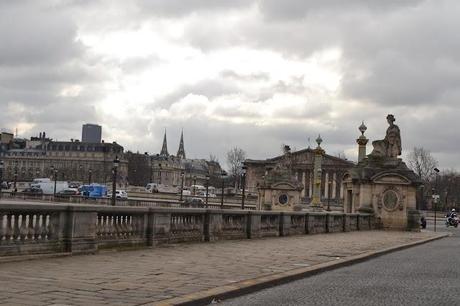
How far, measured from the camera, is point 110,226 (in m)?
16.2

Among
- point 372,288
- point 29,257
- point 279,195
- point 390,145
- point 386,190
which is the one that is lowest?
point 372,288

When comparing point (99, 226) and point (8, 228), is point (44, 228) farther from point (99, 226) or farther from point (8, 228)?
point (99, 226)

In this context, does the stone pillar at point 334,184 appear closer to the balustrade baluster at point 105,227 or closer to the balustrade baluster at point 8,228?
the balustrade baluster at point 105,227

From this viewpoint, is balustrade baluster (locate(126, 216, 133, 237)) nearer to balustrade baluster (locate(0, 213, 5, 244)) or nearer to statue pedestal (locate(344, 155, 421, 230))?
balustrade baluster (locate(0, 213, 5, 244))

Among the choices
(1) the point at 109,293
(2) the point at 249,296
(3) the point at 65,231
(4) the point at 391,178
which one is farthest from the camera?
(4) the point at 391,178

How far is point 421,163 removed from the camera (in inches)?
5733

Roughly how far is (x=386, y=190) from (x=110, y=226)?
102ft

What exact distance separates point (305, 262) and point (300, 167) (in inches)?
5394

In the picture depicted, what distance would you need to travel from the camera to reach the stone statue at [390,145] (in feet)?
152

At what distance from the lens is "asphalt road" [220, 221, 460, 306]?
10.9m

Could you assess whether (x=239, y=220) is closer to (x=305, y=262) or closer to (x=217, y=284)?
(x=305, y=262)

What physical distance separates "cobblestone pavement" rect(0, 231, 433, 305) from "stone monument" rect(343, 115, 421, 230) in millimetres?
25327

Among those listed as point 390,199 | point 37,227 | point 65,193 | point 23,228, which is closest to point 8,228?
point 23,228

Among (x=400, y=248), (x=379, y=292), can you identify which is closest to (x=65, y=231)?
(x=379, y=292)
